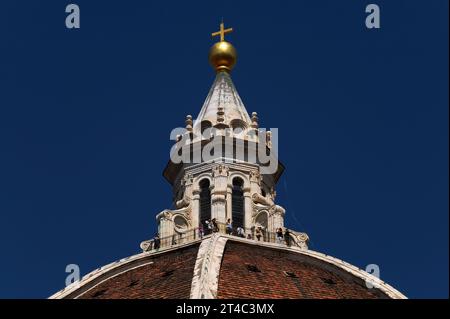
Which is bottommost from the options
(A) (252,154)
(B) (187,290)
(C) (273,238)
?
(B) (187,290)

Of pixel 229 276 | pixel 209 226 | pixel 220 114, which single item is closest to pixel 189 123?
pixel 220 114

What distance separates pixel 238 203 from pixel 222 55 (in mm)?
5706

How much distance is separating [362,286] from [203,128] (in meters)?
8.74

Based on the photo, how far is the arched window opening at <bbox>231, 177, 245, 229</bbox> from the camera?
53.4 meters

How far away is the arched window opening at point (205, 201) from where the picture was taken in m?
53.7

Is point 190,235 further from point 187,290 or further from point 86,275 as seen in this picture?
point 187,290

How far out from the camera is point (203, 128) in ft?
183

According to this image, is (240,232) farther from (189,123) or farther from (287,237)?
(189,123)

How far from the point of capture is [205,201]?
54375 mm

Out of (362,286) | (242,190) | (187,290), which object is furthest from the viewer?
(242,190)

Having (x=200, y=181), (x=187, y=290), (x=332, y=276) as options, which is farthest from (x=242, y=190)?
(x=187, y=290)

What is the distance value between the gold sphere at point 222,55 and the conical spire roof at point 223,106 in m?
0.32

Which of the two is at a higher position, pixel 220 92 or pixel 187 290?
pixel 220 92

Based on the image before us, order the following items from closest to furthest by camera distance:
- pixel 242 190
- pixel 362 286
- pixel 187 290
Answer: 1. pixel 187 290
2. pixel 362 286
3. pixel 242 190
